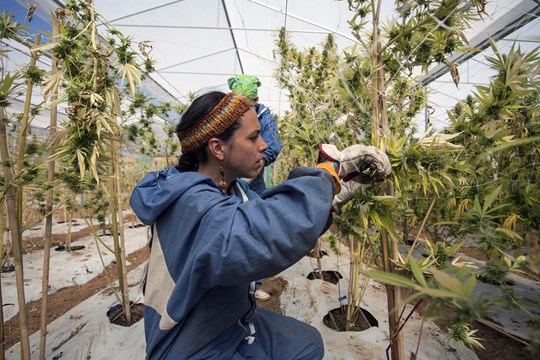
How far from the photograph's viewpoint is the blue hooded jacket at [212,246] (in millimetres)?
832

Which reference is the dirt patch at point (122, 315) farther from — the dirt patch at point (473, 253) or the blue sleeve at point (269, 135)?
the dirt patch at point (473, 253)

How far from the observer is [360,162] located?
106 centimetres

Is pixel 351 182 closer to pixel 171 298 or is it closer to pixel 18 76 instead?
pixel 171 298

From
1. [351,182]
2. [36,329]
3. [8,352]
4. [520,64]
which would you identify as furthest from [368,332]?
[36,329]

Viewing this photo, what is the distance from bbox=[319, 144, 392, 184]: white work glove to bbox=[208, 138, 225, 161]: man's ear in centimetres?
45

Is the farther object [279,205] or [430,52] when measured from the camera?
[430,52]

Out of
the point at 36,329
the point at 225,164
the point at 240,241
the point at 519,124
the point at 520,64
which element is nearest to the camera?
the point at 240,241

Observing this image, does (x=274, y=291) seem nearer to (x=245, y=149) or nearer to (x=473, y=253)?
(x=245, y=149)

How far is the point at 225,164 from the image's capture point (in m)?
1.25

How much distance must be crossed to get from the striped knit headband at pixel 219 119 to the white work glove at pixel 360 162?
0.42 m

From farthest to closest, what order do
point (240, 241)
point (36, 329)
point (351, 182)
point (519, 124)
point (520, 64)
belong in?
point (36, 329), point (519, 124), point (351, 182), point (520, 64), point (240, 241)

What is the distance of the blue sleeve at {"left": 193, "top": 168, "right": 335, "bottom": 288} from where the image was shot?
2.70 ft

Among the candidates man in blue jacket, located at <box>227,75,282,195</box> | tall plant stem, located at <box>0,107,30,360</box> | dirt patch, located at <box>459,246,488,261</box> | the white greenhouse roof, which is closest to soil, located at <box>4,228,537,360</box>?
tall plant stem, located at <box>0,107,30,360</box>

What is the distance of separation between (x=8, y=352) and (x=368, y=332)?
9.38 feet
